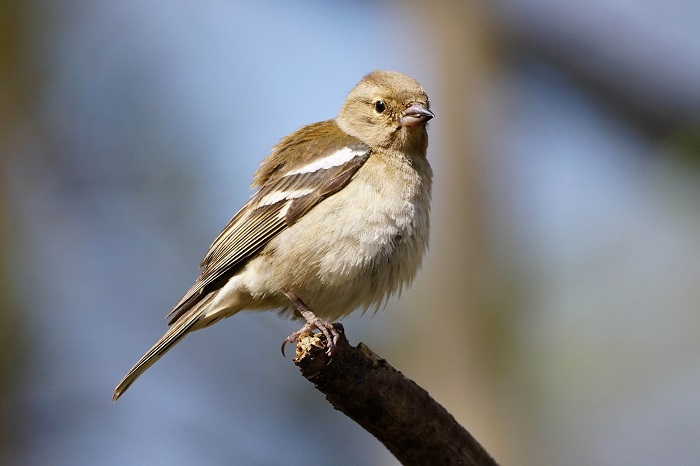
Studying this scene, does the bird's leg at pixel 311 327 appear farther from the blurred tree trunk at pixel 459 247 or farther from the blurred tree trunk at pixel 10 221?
the blurred tree trunk at pixel 10 221

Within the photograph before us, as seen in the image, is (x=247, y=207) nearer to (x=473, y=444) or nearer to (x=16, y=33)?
(x=473, y=444)

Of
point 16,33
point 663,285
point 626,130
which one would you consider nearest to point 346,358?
point 626,130

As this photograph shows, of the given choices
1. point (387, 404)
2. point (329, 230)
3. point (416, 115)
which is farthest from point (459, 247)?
point (387, 404)

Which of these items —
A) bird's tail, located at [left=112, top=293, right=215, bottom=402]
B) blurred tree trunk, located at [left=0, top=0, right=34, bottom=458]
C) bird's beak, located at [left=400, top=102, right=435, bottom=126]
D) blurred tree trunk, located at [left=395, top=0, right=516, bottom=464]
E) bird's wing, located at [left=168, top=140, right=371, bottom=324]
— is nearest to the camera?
bird's tail, located at [left=112, top=293, right=215, bottom=402]

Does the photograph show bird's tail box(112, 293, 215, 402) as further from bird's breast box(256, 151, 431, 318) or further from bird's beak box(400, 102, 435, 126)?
bird's beak box(400, 102, 435, 126)

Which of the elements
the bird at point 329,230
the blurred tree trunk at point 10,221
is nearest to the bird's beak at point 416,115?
the bird at point 329,230

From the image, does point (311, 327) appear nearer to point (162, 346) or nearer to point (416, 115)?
point (162, 346)

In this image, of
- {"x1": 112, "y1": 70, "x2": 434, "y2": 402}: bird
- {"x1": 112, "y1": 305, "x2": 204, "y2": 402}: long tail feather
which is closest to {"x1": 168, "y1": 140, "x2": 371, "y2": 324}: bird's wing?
{"x1": 112, "y1": 70, "x2": 434, "y2": 402}: bird
